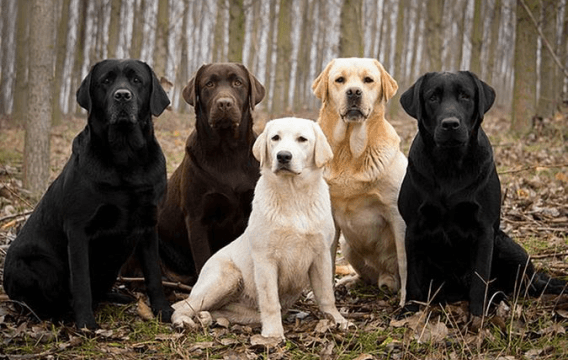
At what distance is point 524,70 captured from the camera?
11.8 m

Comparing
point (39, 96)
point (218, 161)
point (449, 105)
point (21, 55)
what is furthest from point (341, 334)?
point (21, 55)

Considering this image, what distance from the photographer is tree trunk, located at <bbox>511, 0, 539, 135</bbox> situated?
1170cm

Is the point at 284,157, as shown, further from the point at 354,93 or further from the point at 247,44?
the point at 247,44

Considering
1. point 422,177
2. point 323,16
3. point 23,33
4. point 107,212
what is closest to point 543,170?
point 422,177

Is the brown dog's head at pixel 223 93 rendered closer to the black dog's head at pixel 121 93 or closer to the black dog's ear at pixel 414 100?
the black dog's head at pixel 121 93

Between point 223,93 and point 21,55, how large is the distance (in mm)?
15524

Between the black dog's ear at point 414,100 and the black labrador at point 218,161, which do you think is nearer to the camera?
the black dog's ear at point 414,100

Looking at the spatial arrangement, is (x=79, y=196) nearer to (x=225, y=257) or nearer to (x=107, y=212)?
(x=107, y=212)

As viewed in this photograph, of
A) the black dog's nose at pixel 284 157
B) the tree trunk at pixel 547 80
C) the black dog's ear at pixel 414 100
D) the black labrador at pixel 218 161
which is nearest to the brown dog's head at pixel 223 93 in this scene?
the black labrador at pixel 218 161

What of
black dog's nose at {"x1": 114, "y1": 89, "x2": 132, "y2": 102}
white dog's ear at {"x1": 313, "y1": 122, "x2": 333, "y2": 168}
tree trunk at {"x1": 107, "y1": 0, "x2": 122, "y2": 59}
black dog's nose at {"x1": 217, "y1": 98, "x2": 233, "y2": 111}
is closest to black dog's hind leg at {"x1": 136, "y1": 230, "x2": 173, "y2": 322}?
black dog's nose at {"x1": 114, "y1": 89, "x2": 132, "y2": 102}

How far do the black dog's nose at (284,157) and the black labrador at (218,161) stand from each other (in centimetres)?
94

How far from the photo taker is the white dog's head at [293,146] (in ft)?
12.1

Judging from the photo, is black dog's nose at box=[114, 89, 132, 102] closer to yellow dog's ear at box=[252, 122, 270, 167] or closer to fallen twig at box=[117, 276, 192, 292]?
yellow dog's ear at box=[252, 122, 270, 167]

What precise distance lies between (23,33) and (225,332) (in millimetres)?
16234
